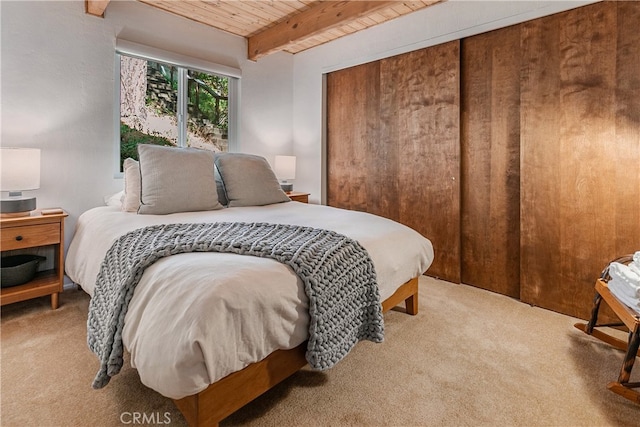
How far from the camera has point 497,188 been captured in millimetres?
2678

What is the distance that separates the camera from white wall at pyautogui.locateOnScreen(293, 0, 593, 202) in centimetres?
255

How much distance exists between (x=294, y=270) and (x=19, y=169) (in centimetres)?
212

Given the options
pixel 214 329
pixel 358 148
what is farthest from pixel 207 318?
pixel 358 148

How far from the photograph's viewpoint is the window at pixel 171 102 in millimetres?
3049

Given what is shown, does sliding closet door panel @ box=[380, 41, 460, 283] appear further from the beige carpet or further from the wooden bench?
the wooden bench

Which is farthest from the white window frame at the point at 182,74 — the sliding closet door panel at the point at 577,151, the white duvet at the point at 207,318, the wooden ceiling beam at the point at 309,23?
the sliding closet door panel at the point at 577,151

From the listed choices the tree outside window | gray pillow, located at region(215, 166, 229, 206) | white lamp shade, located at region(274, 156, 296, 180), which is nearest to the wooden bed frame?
gray pillow, located at region(215, 166, 229, 206)

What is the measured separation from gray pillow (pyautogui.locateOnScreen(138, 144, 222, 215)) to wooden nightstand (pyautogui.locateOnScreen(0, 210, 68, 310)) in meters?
0.62

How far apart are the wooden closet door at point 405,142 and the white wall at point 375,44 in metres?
0.10

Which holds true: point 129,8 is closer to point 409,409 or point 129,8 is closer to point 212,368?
point 212,368

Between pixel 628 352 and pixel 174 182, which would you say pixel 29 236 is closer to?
pixel 174 182

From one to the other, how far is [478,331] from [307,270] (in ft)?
4.59

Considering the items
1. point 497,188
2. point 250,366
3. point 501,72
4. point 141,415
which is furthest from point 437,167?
point 141,415

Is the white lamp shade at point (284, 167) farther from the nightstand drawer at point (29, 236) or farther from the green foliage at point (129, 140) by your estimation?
the nightstand drawer at point (29, 236)
